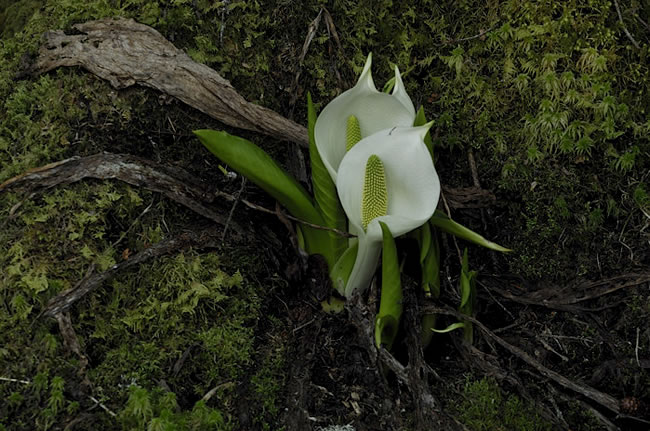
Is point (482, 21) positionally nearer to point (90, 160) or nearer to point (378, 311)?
point (378, 311)

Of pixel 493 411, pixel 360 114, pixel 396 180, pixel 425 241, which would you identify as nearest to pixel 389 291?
pixel 425 241

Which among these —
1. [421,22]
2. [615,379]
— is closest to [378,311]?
[615,379]

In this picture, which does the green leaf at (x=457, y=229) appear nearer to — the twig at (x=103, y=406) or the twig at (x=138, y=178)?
the twig at (x=138, y=178)

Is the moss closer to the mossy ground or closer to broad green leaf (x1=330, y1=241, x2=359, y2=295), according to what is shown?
the mossy ground

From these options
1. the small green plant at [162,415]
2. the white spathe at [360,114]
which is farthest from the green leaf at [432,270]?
the small green plant at [162,415]

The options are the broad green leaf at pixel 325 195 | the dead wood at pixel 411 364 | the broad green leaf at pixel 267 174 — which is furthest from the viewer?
the broad green leaf at pixel 325 195
